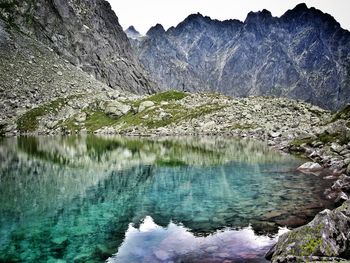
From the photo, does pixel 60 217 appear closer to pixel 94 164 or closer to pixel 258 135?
pixel 94 164

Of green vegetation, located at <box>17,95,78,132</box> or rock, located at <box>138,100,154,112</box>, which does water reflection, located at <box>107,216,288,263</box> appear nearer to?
rock, located at <box>138,100,154,112</box>

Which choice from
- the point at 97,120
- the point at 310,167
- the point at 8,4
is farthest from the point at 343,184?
the point at 8,4

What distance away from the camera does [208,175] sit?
42250 mm

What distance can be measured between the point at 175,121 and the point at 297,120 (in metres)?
39.7

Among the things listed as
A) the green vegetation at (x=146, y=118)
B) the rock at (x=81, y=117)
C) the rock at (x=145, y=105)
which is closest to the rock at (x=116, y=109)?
the green vegetation at (x=146, y=118)

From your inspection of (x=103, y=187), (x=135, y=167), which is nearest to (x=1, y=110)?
(x=135, y=167)

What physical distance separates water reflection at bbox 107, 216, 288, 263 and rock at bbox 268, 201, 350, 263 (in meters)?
1.52

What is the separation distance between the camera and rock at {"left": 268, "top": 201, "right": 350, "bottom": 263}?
15842mm

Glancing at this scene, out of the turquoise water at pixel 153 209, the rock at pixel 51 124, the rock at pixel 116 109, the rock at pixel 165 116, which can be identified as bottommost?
the turquoise water at pixel 153 209

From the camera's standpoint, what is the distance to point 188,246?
65.5 ft

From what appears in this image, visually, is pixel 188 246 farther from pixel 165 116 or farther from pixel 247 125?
pixel 165 116

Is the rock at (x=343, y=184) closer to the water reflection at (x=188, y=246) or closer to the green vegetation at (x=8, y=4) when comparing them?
the water reflection at (x=188, y=246)

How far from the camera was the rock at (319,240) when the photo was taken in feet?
52.0

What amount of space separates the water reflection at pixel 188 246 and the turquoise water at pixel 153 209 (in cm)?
5
